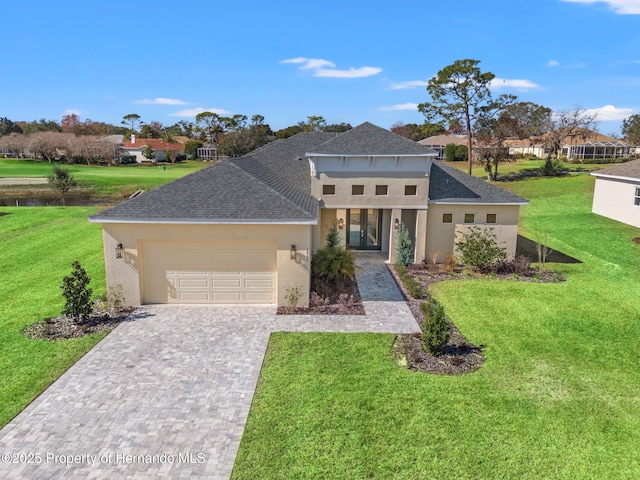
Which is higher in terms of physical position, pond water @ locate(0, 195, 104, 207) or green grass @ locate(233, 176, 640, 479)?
pond water @ locate(0, 195, 104, 207)

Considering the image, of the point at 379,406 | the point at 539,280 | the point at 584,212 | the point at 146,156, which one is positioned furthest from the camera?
the point at 146,156

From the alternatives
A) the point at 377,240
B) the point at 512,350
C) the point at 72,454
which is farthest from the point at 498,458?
the point at 377,240

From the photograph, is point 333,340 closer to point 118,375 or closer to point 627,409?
point 118,375

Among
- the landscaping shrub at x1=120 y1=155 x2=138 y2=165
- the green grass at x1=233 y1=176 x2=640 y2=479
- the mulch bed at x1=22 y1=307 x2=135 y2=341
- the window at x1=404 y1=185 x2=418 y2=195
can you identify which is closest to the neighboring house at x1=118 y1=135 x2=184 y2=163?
the landscaping shrub at x1=120 y1=155 x2=138 y2=165

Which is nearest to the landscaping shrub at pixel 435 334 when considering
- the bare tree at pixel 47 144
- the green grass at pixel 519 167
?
the green grass at pixel 519 167

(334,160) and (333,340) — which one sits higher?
(334,160)

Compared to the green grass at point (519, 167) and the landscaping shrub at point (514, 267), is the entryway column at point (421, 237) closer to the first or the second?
the landscaping shrub at point (514, 267)

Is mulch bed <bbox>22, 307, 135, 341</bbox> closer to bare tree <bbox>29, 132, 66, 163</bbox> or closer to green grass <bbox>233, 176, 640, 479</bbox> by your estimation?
green grass <bbox>233, 176, 640, 479</bbox>
